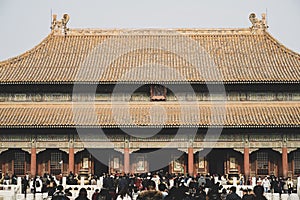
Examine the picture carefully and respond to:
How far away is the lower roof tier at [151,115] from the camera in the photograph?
47.5 meters

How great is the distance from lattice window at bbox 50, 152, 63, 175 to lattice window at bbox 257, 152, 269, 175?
551 inches

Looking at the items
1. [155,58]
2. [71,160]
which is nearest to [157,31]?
[155,58]

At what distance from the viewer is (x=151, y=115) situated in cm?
4866

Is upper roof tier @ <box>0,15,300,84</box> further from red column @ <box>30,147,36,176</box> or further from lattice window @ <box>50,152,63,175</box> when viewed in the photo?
lattice window @ <box>50,152,63,175</box>

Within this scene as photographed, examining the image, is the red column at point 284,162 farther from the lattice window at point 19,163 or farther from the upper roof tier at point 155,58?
the lattice window at point 19,163

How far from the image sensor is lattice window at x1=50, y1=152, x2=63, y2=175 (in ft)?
161

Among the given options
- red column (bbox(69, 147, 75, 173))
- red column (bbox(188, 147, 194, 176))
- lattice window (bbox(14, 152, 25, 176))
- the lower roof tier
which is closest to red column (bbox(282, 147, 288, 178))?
the lower roof tier

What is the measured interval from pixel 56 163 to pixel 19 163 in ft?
8.71

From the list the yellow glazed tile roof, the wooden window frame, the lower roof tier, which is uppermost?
the yellow glazed tile roof

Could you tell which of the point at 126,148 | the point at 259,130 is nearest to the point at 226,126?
Answer: the point at 259,130

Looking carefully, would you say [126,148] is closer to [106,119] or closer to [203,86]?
[106,119]

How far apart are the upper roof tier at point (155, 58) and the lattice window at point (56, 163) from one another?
5217mm

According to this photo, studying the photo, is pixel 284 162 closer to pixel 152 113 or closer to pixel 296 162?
pixel 296 162

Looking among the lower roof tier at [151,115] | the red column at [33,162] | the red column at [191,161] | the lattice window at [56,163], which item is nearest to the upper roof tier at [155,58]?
the lower roof tier at [151,115]
